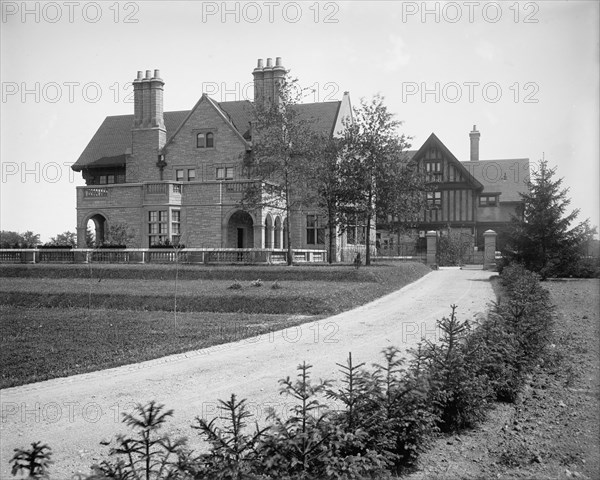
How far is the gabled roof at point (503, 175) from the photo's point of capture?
186 ft

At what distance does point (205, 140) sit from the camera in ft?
129

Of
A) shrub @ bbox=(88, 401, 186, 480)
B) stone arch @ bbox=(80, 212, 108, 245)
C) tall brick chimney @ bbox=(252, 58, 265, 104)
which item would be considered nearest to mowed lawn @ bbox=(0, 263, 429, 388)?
shrub @ bbox=(88, 401, 186, 480)

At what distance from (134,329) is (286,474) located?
10.1 meters

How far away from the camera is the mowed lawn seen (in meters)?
10.1

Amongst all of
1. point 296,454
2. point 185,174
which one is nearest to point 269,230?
point 185,174

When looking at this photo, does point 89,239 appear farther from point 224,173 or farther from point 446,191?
point 446,191

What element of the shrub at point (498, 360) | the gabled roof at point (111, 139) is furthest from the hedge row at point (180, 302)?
the gabled roof at point (111, 139)

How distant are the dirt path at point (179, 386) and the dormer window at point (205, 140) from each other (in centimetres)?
2788

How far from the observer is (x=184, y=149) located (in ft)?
131

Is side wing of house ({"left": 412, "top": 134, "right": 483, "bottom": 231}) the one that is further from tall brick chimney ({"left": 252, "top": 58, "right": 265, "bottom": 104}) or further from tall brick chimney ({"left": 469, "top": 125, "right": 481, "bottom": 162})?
tall brick chimney ({"left": 252, "top": 58, "right": 265, "bottom": 104})

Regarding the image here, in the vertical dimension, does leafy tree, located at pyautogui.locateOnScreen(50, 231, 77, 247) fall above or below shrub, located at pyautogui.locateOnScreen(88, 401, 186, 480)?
above

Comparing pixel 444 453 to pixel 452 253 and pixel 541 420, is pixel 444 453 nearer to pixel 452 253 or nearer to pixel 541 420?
pixel 541 420

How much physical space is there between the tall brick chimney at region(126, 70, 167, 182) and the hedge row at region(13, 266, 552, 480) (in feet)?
120

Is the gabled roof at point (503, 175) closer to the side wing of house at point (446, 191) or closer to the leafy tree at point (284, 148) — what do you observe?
the side wing of house at point (446, 191)
